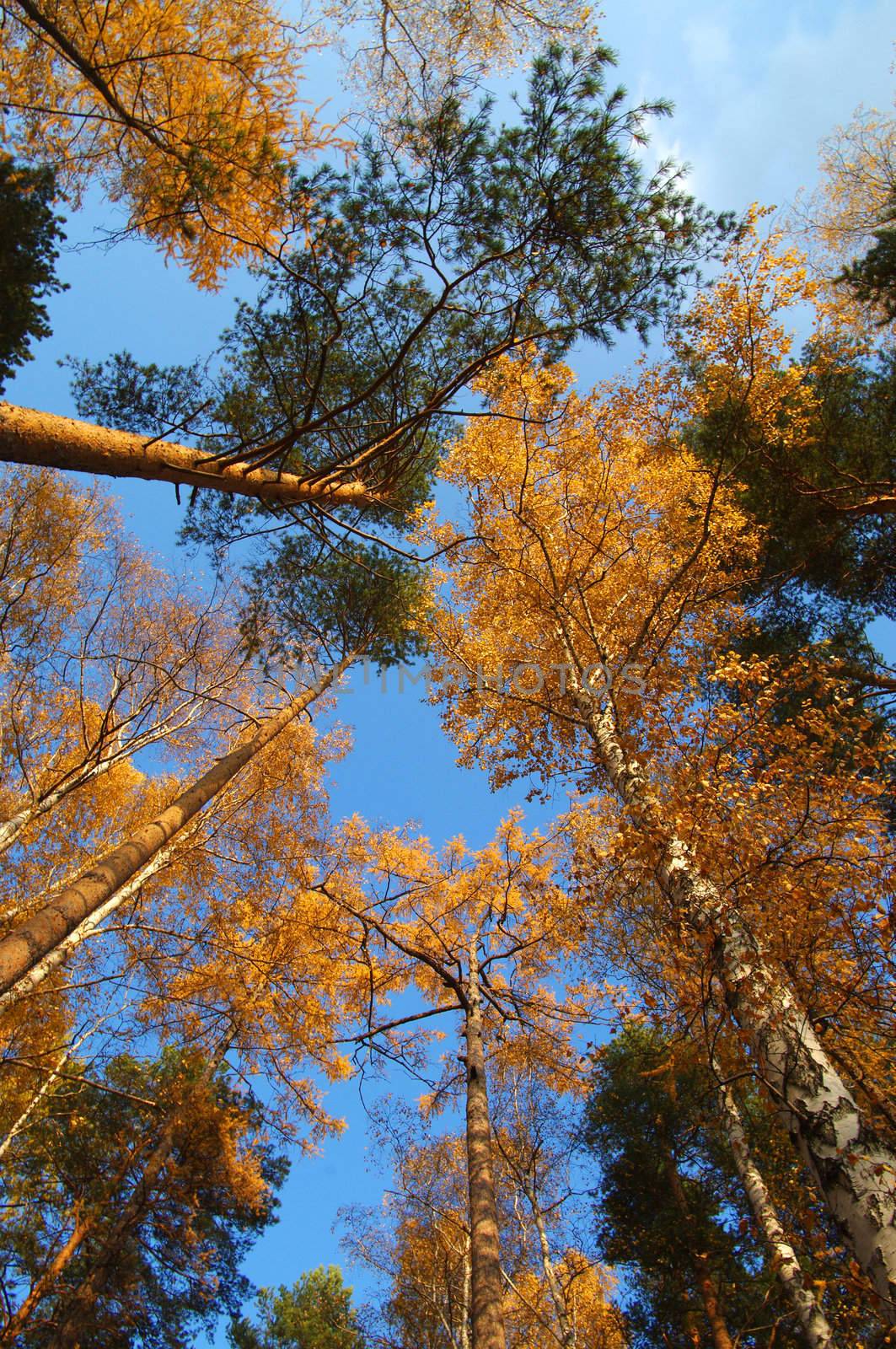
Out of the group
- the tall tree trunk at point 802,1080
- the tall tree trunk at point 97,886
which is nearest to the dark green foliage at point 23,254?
the tall tree trunk at point 97,886

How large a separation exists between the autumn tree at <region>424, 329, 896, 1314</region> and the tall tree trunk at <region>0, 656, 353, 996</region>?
283 cm

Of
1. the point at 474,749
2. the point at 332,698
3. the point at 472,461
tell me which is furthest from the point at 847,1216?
the point at 332,698

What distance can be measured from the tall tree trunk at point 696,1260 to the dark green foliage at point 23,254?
35.6ft

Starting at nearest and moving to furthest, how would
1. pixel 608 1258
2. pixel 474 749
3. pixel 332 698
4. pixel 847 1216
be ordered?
pixel 847 1216 → pixel 474 749 → pixel 608 1258 → pixel 332 698

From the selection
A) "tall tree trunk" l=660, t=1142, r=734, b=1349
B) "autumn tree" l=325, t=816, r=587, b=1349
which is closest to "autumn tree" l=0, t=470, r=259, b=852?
"autumn tree" l=325, t=816, r=587, b=1349

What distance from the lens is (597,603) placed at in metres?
8.34

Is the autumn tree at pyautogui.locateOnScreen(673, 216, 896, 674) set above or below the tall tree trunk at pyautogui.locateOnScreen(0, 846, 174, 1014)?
above

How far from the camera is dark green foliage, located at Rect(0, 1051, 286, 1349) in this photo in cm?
866

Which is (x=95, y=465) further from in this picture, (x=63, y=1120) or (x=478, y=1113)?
(x=63, y=1120)

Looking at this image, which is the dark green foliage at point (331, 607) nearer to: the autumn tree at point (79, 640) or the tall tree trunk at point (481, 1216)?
the autumn tree at point (79, 640)

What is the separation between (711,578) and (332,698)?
6373mm

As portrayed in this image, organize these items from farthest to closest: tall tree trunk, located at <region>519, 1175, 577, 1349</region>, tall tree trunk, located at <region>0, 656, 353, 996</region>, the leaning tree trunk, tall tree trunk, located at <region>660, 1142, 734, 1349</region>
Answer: the leaning tree trunk
tall tree trunk, located at <region>660, 1142, 734, 1349</region>
tall tree trunk, located at <region>519, 1175, 577, 1349</region>
tall tree trunk, located at <region>0, 656, 353, 996</region>

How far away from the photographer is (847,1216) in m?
2.84

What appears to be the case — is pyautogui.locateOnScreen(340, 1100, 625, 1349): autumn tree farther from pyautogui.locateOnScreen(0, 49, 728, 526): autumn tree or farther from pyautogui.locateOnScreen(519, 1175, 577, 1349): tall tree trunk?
pyautogui.locateOnScreen(0, 49, 728, 526): autumn tree
